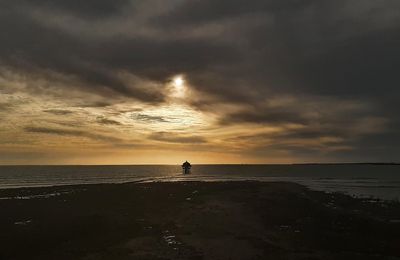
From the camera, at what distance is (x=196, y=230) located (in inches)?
1018

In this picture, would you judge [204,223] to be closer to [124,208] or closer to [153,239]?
[153,239]

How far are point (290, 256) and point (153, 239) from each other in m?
8.27

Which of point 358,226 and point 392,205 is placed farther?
point 392,205

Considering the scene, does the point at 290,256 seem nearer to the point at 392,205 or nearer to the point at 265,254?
the point at 265,254

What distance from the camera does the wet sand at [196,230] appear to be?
65.6 feet

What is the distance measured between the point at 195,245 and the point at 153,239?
2.96 metres

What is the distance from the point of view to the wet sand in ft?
65.6

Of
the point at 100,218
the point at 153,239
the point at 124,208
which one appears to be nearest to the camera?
the point at 153,239

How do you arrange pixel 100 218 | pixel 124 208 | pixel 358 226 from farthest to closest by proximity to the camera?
pixel 124 208, pixel 100 218, pixel 358 226

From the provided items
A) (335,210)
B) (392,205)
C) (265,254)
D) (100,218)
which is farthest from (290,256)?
(392,205)

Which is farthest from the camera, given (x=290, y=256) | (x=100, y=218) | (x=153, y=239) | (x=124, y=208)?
(x=124, y=208)

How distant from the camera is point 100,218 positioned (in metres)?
31.0

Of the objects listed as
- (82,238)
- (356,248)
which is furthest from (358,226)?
(82,238)

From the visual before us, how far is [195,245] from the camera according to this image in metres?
21.5
